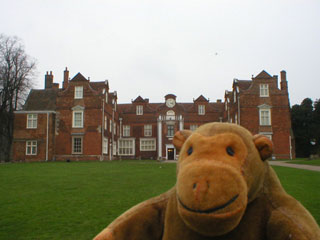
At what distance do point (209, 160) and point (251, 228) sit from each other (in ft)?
1.83

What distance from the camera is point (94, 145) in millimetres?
32094

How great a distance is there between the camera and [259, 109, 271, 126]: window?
1243 inches

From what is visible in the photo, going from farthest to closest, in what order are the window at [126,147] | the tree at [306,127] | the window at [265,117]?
the tree at [306,127] → the window at [126,147] → the window at [265,117]

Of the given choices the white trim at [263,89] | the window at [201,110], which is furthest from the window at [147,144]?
the white trim at [263,89]

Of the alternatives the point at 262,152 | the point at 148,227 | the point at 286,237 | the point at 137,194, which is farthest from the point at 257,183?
the point at 137,194

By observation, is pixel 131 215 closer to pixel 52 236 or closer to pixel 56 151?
pixel 52 236

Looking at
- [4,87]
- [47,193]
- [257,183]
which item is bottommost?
[47,193]

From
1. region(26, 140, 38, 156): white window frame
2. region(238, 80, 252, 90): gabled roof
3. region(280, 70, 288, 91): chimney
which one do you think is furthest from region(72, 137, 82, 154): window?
region(280, 70, 288, 91): chimney

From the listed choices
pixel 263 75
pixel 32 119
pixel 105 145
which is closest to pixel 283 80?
pixel 263 75

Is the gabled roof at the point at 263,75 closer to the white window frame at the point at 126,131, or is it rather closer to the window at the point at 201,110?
the window at the point at 201,110

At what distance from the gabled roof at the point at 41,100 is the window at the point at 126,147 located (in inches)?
459

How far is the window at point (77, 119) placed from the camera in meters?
32.8

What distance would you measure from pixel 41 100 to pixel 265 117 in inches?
1039

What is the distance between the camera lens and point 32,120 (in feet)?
108
